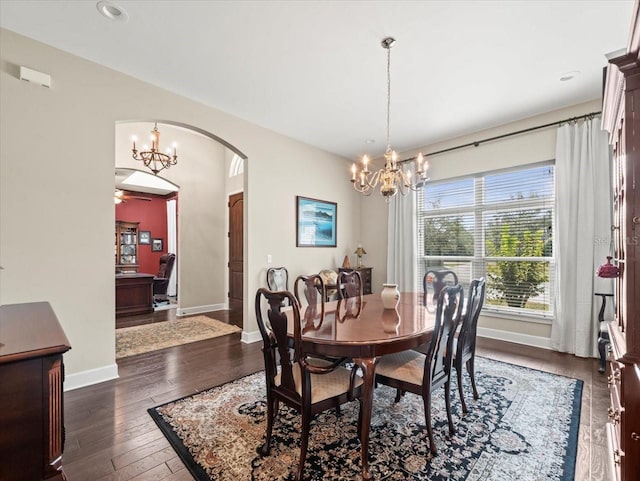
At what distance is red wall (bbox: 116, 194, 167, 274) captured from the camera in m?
8.82

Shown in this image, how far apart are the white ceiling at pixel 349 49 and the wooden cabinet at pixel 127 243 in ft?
21.6

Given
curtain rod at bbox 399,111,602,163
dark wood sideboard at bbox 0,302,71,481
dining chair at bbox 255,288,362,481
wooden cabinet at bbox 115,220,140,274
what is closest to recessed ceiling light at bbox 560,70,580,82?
curtain rod at bbox 399,111,602,163

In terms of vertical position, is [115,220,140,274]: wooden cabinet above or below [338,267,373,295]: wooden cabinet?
above

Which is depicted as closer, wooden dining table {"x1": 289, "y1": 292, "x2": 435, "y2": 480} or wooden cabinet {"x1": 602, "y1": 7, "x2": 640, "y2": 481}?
wooden cabinet {"x1": 602, "y1": 7, "x2": 640, "y2": 481}

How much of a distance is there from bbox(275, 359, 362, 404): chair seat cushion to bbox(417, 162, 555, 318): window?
11.2ft

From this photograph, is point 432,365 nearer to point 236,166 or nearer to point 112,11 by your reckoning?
point 112,11

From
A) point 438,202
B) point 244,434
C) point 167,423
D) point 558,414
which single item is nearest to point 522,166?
point 438,202

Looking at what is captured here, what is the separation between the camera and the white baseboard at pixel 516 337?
389 cm

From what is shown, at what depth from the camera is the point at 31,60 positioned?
8.44ft

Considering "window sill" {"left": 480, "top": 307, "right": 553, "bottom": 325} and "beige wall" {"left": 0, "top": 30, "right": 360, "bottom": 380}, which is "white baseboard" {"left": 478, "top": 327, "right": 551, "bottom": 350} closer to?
"window sill" {"left": 480, "top": 307, "right": 553, "bottom": 325}

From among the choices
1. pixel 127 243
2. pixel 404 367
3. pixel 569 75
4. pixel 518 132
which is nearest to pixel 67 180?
pixel 404 367

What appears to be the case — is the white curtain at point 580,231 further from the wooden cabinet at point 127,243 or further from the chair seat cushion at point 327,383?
the wooden cabinet at point 127,243

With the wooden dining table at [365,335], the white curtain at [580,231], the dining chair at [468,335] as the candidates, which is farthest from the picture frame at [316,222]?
the white curtain at [580,231]

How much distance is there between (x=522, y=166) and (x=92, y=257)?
5307 millimetres
